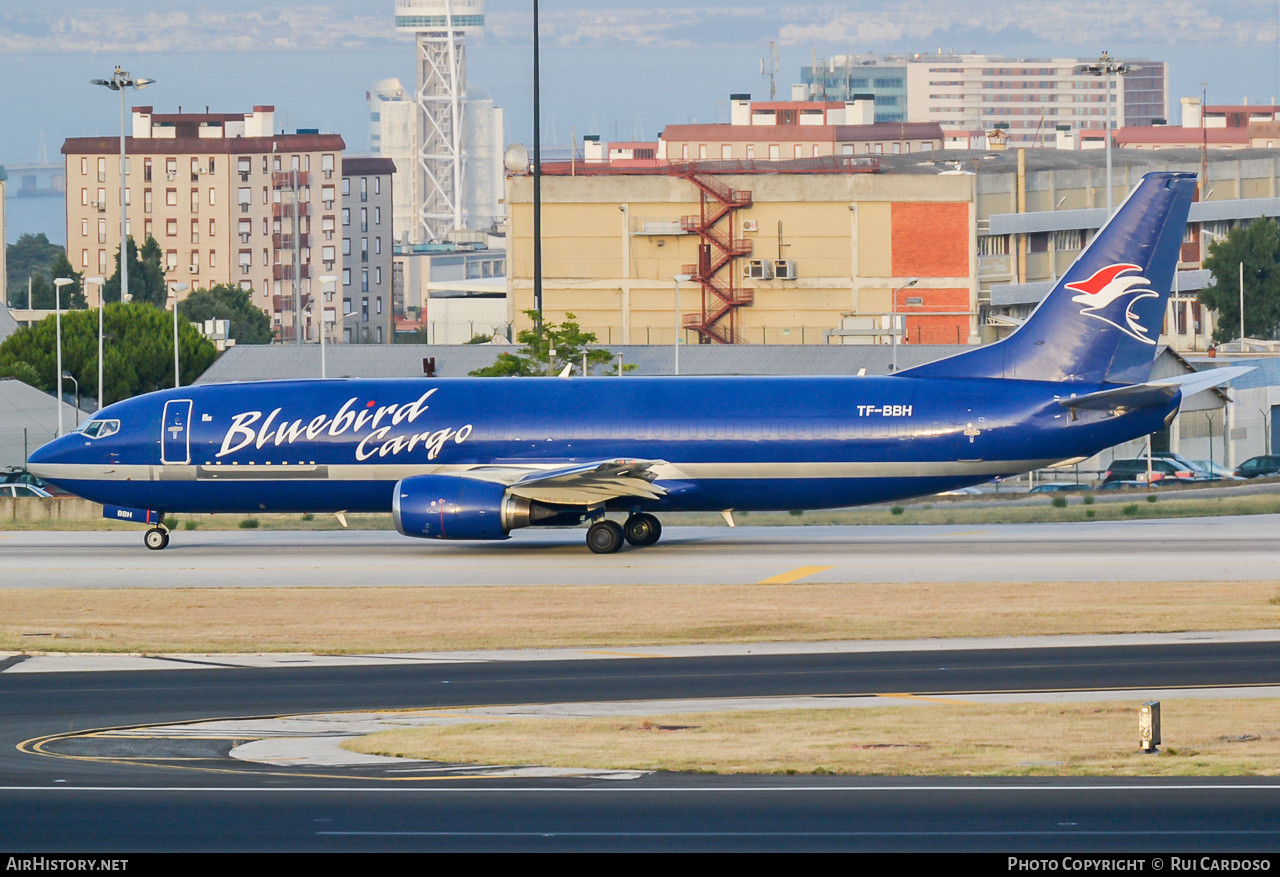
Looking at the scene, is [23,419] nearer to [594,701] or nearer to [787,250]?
[787,250]

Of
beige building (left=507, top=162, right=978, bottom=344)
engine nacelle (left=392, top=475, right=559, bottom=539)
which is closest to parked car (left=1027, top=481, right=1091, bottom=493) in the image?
engine nacelle (left=392, top=475, right=559, bottom=539)

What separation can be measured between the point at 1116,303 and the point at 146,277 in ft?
420

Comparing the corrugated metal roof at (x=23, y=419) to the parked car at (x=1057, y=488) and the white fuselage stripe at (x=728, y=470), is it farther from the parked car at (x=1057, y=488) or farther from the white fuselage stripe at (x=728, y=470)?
the parked car at (x=1057, y=488)

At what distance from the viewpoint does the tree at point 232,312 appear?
533 feet

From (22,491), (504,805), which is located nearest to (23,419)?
(22,491)

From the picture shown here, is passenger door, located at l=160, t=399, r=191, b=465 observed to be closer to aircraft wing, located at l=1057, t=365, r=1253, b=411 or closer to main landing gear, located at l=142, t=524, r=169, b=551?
main landing gear, located at l=142, t=524, r=169, b=551

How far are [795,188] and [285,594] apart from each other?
79715 millimetres

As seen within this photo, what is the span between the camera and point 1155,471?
68.2 meters

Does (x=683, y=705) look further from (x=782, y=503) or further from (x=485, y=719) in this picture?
(x=782, y=503)

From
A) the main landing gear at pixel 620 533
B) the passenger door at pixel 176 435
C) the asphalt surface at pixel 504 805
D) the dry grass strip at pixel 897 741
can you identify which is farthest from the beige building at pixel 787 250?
the asphalt surface at pixel 504 805

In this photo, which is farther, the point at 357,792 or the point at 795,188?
the point at 795,188

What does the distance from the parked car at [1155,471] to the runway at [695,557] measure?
1867 centimetres

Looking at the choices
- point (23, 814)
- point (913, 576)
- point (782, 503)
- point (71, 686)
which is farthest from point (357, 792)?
point (782, 503)

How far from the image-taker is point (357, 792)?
17.8m
